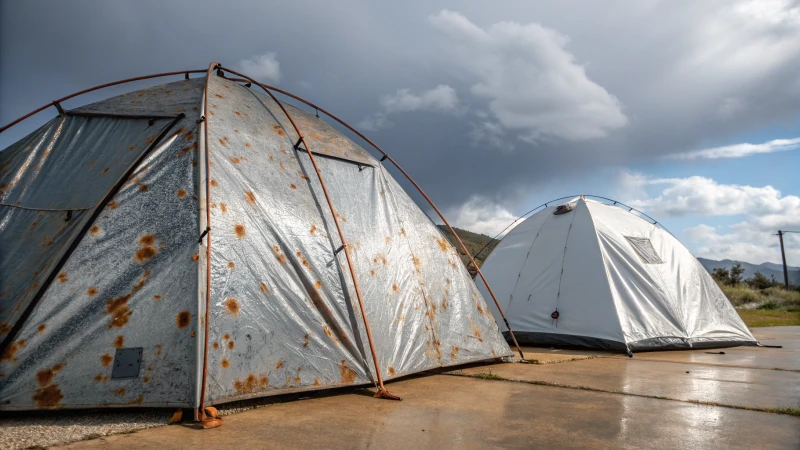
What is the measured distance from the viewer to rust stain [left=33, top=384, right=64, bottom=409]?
13.1 ft

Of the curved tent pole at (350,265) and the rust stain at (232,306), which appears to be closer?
the rust stain at (232,306)

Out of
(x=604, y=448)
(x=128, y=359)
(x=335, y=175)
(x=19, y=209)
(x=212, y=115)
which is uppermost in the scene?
(x=212, y=115)

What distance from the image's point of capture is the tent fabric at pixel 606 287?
860 centimetres

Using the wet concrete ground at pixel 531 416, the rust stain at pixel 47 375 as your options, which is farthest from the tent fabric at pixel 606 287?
the rust stain at pixel 47 375

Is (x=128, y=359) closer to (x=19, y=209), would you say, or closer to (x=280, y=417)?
(x=280, y=417)

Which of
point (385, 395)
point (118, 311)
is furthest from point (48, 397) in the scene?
point (385, 395)

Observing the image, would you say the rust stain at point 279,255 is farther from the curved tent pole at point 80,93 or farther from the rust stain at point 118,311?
the curved tent pole at point 80,93

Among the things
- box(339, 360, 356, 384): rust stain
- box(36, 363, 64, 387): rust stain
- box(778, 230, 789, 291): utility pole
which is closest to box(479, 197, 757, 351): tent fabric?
box(339, 360, 356, 384): rust stain

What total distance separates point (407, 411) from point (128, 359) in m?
2.12

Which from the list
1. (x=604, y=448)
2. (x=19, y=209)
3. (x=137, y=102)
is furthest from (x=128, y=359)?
(x=604, y=448)

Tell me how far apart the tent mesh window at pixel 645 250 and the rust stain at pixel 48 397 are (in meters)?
8.24

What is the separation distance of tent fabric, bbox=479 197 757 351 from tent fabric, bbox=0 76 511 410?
10.3 ft

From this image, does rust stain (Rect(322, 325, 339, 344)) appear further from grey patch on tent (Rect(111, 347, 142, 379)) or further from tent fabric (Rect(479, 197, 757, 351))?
tent fabric (Rect(479, 197, 757, 351))

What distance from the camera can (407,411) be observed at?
4434 millimetres
